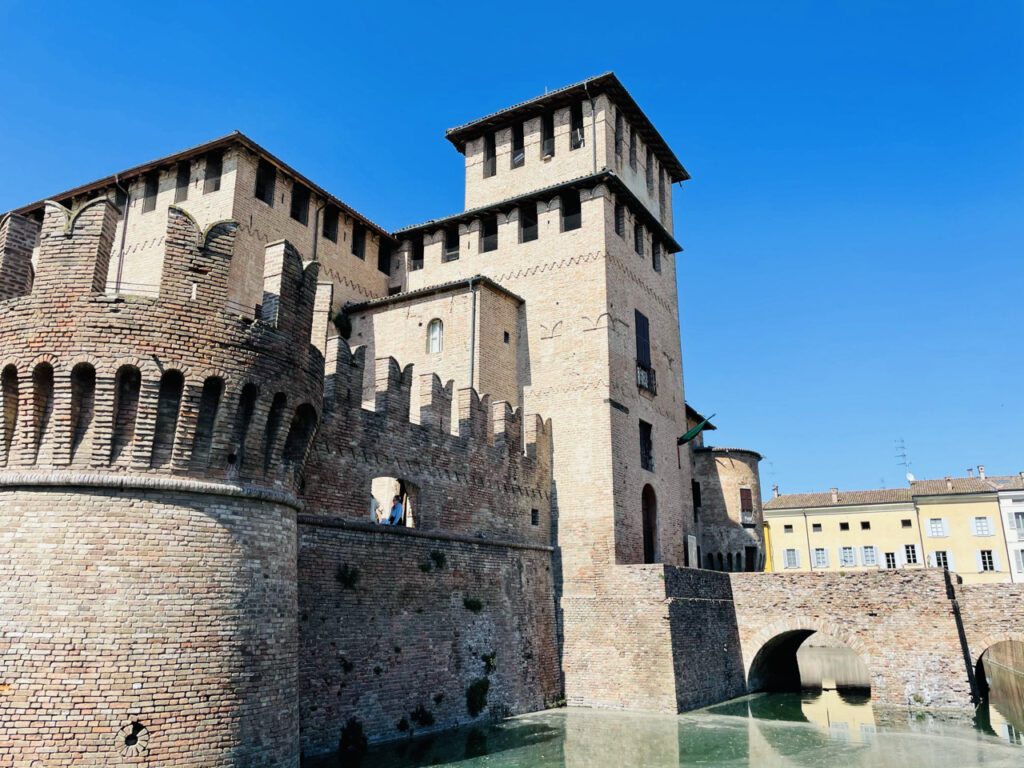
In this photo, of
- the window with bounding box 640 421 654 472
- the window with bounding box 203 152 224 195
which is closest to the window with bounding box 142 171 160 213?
the window with bounding box 203 152 224 195

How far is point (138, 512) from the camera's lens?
10062mm

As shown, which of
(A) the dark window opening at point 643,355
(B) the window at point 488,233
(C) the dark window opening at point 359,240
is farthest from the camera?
(C) the dark window opening at point 359,240

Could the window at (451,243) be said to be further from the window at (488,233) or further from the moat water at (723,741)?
the moat water at (723,741)

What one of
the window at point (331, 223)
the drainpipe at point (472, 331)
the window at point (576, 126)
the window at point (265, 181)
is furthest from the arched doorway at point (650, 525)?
the window at point (265, 181)

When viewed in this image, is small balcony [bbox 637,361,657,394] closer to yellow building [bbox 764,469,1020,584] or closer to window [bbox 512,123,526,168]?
window [bbox 512,123,526,168]

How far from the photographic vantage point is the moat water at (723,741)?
49.0ft

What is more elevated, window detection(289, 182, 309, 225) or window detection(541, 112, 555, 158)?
window detection(541, 112, 555, 158)

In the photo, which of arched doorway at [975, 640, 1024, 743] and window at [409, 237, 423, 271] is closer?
arched doorway at [975, 640, 1024, 743]

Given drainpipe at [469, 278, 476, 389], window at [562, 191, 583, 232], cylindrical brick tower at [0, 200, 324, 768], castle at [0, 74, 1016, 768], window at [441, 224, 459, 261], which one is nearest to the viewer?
cylindrical brick tower at [0, 200, 324, 768]

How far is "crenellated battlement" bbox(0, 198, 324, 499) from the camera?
33.1 feet

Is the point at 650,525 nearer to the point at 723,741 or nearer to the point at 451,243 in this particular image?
the point at 723,741

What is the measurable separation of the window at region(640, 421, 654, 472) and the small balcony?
4.07ft

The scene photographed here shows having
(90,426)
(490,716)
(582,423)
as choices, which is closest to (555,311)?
(582,423)

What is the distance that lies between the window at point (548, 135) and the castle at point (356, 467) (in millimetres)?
113
